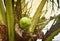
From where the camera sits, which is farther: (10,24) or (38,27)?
(38,27)

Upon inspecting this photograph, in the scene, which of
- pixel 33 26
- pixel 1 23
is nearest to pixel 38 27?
pixel 33 26

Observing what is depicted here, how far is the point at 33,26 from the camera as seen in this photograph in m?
0.54

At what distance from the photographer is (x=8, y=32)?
0.48 meters

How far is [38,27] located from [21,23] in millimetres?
114

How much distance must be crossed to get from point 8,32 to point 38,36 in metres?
0.11

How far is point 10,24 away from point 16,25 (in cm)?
2

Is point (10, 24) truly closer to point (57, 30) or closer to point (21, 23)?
point (21, 23)

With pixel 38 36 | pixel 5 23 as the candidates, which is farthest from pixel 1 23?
pixel 38 36

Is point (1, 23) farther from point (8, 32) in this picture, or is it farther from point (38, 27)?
point (38, 27)

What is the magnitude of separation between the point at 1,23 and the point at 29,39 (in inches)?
4.0

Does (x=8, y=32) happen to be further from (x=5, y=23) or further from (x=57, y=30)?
(x=57, y=30)

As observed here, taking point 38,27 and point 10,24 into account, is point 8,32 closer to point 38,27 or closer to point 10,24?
point 10,24

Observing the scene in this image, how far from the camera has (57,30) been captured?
50 centimetres

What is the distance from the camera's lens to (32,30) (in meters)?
0.53
